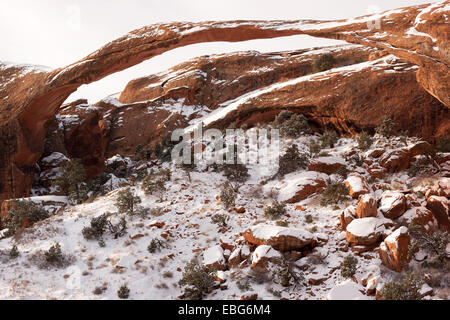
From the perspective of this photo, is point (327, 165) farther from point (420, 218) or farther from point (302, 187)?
point (420, 218)

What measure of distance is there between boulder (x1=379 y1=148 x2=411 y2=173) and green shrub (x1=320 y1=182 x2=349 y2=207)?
2.44 metres

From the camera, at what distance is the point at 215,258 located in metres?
8.10

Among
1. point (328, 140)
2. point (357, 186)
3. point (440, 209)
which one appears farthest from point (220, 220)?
point (328, 140)

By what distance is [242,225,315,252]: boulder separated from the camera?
7.81 meters

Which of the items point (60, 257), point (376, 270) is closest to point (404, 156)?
point (376, 270)

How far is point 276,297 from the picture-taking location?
6.86 metres

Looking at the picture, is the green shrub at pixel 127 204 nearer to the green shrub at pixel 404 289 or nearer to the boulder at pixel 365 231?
the boulder at pixel 365 231

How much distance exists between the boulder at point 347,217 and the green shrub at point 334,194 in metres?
1.14

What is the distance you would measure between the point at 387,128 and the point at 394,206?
23.8 ft

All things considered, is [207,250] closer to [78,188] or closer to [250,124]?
[78,188]

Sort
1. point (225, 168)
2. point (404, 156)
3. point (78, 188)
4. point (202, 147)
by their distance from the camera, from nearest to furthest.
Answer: point (404, 156)
point (225, 168)
point (78, 188)
point (202, 147)

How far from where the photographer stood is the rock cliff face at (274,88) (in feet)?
37.0

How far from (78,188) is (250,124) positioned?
1135 cm

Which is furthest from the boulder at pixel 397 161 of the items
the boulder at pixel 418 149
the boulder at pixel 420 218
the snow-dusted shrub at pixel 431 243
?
the snow-dusted shrub at pixel 431 243
